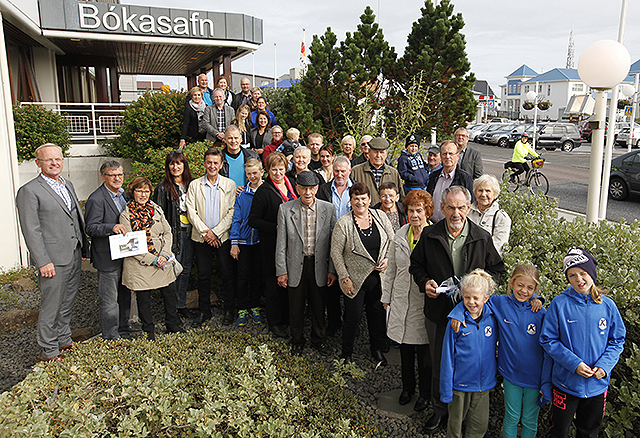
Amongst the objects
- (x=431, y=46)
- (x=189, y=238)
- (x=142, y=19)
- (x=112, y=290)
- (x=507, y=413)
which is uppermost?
(x=142, y=19)

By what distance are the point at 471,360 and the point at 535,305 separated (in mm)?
553

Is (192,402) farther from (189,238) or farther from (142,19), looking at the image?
(142,19)

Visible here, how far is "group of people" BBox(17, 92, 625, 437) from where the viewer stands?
296 cm

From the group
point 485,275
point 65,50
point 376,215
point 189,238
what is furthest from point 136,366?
point 65,50

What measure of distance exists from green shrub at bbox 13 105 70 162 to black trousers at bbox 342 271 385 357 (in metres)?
8.69

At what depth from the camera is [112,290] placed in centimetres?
465

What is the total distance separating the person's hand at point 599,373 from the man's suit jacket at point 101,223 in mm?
4126

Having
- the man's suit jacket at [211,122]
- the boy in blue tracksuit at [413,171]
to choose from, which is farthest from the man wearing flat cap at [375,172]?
the man's suit jacket at [211,122]

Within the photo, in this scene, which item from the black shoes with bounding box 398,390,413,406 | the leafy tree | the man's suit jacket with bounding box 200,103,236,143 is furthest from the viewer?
the leafy tree

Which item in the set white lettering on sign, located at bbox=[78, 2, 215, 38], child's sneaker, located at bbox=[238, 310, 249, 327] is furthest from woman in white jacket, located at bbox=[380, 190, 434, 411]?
white lettering on sign, located at bbox=[78, 2, 215, 38]

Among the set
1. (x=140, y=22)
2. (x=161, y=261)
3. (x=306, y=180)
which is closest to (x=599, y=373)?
(x=306, y=180)

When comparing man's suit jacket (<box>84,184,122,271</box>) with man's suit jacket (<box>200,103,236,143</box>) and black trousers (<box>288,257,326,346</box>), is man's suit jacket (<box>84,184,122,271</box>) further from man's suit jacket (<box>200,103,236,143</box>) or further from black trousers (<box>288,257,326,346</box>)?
man's suit jacket (<box>200,103,236,143</box>)

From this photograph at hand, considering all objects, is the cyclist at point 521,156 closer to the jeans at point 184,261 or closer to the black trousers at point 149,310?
the jeans at point 184,261

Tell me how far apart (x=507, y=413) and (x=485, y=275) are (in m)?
0.94
